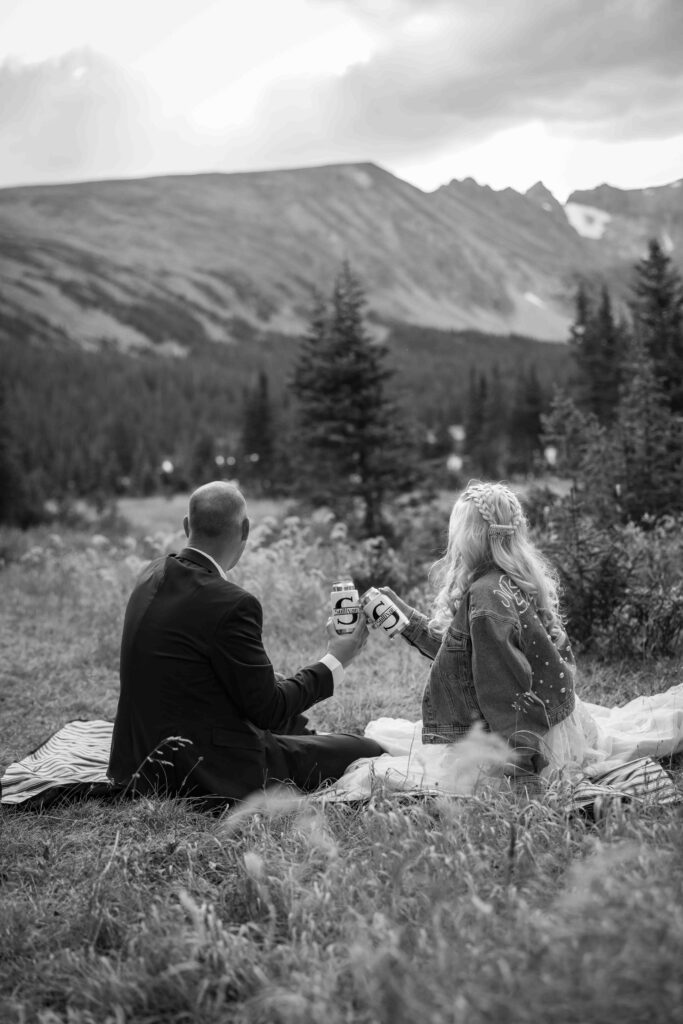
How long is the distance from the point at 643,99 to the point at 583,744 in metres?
11.0

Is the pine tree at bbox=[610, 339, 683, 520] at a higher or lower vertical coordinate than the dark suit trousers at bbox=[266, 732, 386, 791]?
higher

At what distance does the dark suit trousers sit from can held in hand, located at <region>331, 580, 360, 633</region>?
24.5 inches

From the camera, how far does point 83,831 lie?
3883 millimetres

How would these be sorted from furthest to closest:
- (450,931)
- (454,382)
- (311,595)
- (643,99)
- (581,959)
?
(454,382) → (643,99) → (311,595) → (450,931) → (581,959)

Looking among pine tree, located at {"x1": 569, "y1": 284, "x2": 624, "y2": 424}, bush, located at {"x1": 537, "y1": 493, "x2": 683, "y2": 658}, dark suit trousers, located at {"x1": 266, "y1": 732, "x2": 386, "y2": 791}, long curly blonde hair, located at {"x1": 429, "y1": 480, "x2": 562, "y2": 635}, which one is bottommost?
dark suit trousers, located at {"x1": 266, "y1": 732, "x2": 386, "y2": 791}

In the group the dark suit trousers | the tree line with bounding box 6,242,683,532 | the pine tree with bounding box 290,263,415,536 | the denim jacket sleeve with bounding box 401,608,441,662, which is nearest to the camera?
the dark suit trousers

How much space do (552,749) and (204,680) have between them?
161cm

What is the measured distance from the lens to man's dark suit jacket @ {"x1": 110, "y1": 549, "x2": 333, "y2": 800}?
3764 millimetres

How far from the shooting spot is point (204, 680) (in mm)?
3840

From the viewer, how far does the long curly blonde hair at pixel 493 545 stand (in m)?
3.89

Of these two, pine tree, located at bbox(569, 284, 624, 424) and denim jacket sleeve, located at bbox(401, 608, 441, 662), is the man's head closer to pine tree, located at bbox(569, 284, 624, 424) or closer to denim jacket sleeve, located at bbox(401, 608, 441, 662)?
denim jacket sleeve, located at bbox(401, 608, 441, 662)

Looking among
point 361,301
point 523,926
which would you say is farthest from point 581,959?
point 361,301

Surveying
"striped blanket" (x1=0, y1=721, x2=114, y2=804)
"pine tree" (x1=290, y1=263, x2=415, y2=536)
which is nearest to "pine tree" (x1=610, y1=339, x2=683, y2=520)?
"striped blanket" (x1=0, y1=721, x2=114, y2=804)

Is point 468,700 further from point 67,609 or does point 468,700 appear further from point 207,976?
point 67,609
